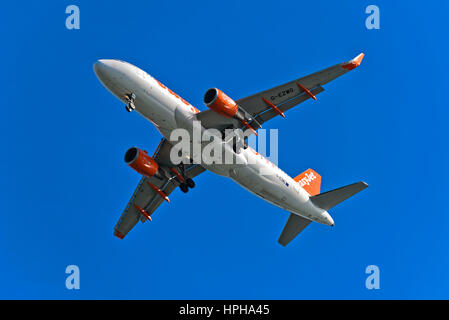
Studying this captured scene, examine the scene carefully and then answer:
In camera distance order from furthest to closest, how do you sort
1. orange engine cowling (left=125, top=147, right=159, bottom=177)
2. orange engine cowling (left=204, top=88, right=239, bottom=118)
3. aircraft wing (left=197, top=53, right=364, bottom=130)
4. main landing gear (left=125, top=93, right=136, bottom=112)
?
orange engine cowling (left=125, top=147, right=159, bottom=177) < aircraft wing (left=197, top=53, right=364, bottom=130) < main landing gear (left=125, top=93, right=136, bottom=112) < orange engine cowling (left=204, top=88, right=239, bottom=118)

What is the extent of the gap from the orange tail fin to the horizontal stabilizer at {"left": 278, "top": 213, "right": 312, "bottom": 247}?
2.54 m

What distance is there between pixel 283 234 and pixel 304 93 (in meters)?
14.0

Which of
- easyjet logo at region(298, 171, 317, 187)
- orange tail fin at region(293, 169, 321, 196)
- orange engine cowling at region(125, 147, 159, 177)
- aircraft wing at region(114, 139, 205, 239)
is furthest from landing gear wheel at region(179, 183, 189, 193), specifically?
easyjet logo at region(298, 171, 317, 187)

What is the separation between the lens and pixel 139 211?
160 feet

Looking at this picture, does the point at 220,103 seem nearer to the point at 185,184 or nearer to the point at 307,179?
the point at 185,184

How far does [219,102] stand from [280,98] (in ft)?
18.4

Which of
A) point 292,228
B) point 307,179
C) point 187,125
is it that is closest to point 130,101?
point 187,125

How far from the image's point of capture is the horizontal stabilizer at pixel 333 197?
147 ft

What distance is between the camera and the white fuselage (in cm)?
3791

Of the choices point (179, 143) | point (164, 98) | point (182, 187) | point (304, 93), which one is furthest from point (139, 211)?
point (304, 93)

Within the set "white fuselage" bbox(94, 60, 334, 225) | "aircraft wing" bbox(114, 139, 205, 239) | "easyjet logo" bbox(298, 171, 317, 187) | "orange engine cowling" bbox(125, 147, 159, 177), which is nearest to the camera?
"white fuselage" bbox(94, 60, 334, 225)

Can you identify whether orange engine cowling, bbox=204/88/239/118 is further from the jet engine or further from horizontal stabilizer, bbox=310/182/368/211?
horizontal stabilizer, bbox=310/182/368/211

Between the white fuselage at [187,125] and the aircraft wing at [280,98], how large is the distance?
132cm

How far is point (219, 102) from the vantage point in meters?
37.6
